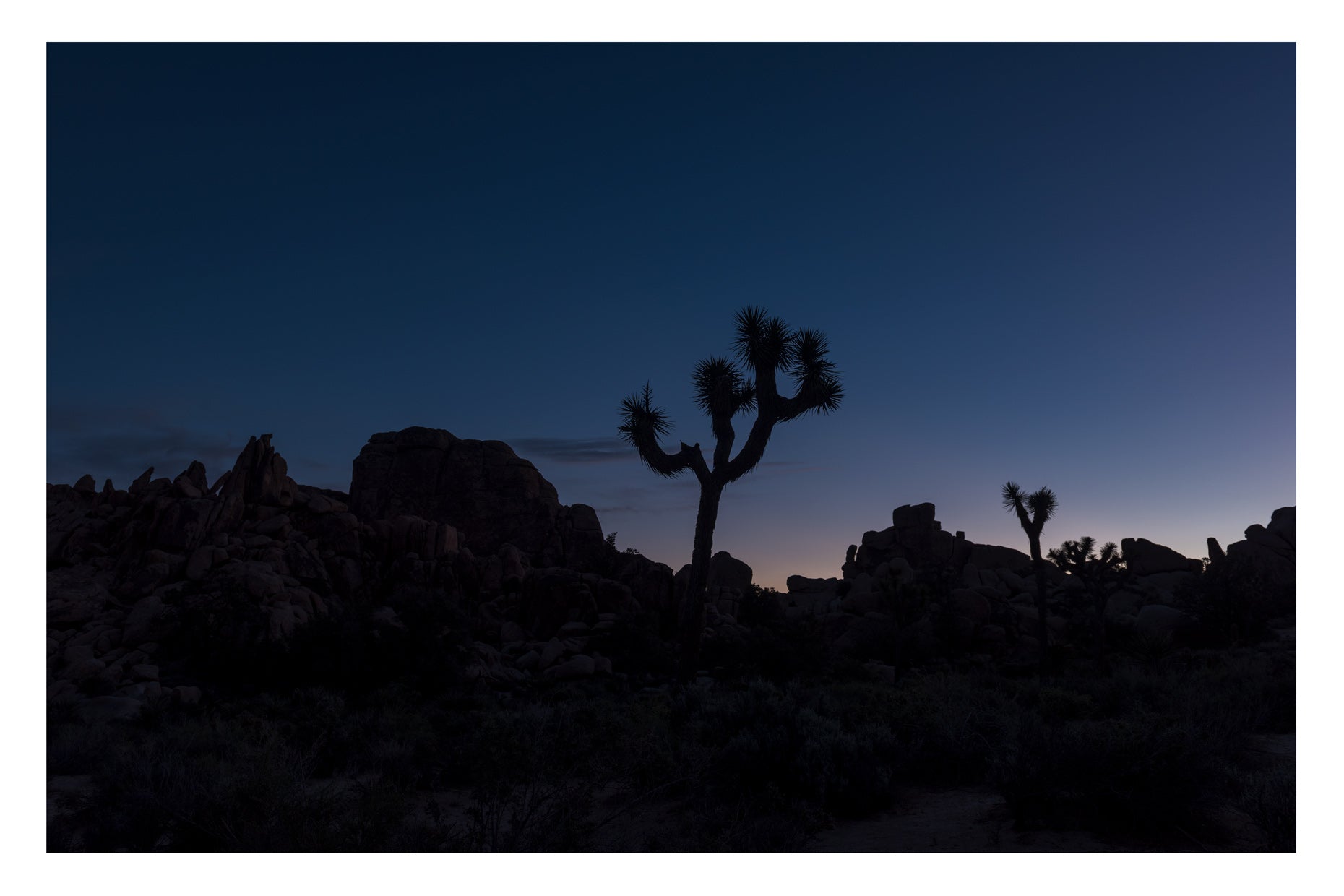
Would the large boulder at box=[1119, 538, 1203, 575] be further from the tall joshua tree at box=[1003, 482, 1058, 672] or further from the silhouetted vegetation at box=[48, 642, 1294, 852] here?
the silhouetted vegetation at box=[48, 642, 1294, 852]

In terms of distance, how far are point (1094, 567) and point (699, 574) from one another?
2559 cm

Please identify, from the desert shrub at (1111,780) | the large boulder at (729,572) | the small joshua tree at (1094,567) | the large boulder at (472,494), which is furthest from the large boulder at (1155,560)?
the desert shrub at (1111,780)

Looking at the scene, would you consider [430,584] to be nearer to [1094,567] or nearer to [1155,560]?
[1094,567]

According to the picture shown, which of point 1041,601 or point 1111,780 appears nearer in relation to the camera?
point 1111,780

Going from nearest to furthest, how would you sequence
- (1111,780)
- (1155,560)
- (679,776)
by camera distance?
(1111,780) → (679,776) → (1155,560)

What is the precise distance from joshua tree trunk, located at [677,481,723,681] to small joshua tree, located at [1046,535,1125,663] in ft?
75.7

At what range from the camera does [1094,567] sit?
124ft

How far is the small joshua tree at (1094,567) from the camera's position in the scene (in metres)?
36.2

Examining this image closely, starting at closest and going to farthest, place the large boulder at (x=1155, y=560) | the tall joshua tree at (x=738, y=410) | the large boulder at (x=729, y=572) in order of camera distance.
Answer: the tall joshua tree at (x=738, y=410)
the large boulder at (x=1155, y=560)
the large boulder at (x=729, y=572)

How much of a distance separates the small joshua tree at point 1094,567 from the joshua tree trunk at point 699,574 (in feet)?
75.7

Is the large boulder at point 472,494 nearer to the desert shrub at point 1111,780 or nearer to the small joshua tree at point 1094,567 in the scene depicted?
the small joshua tree at point 1094,567

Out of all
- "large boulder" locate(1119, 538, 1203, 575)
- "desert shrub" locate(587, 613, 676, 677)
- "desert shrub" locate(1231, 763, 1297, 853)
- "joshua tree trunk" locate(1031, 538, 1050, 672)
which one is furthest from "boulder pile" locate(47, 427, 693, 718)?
"large boulder" locate(1119, 538, 1203, 575)

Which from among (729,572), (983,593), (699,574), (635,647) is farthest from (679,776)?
(729,572)
